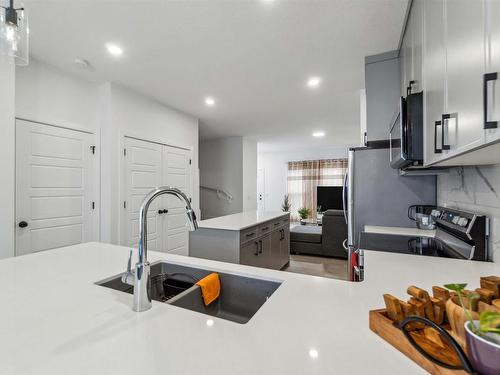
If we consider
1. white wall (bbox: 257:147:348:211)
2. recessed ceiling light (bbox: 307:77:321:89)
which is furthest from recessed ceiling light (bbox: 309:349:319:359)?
white wall (bbox: 257:147:348:211)

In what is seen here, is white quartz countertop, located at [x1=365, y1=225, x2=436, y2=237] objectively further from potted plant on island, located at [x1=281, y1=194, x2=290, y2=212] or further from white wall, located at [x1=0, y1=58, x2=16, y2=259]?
potted plant on island, located at [x1=281, y1=194, x2=290, y2=212]

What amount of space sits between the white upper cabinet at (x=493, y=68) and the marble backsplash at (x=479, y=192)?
0.76 meters

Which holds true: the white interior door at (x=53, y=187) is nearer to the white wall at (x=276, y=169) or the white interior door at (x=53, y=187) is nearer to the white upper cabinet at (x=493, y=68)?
the white upper cabinet at (x=493, y=68)

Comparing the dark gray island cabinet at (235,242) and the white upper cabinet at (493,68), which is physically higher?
the white upper cabinet at (493,68)

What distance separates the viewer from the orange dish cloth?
1070 millimetres

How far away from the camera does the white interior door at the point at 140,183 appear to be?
10.6 feet

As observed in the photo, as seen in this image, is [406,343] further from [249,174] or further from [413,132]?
[249,174]

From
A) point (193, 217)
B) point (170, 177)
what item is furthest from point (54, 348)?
point (170, 177)

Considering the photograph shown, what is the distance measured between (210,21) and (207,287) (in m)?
1.96

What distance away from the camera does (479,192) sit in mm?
1382

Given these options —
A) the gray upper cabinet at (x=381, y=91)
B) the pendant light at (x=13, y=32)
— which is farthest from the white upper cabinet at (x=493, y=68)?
the pendant light at (x=13, y=32)

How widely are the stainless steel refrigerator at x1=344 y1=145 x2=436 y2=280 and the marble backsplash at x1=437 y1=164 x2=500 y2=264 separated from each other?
290mm

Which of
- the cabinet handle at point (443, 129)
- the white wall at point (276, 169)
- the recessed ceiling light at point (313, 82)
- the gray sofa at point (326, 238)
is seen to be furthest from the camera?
the white wall at point (276, 169)

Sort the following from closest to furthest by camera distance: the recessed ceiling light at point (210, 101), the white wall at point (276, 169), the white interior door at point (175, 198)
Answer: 1. the recessed ceiling light at point (210, 101)
2. the white interior door at point (175, 198)
3. the white wall at point (276, 169)
